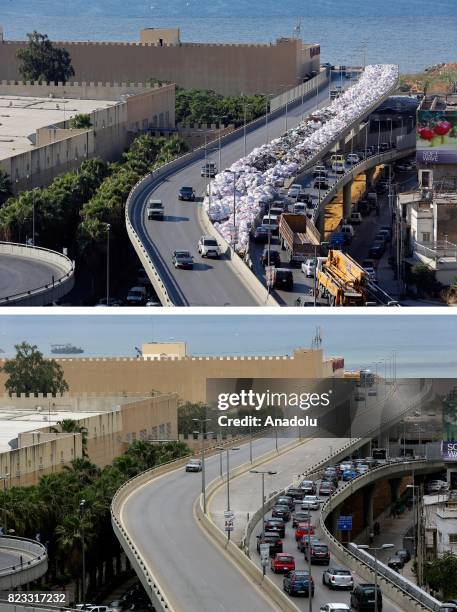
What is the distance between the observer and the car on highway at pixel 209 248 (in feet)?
69.2

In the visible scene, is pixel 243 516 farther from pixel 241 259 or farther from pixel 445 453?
pixel 445 453

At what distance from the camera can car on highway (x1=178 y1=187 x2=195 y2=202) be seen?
26109 millimetres

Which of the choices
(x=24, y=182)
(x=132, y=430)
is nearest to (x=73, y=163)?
(x=24, y=182)

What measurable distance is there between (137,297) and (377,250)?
6681 millimetres

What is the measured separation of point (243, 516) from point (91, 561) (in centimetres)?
220

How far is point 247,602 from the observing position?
13.6 metres

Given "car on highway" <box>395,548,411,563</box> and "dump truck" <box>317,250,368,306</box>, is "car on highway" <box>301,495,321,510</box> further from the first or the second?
"dump truck" <box>317,250,368,306</box>

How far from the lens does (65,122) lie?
34.1 meters

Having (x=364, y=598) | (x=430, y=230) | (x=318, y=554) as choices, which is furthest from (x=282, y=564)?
(x=430, y=230)

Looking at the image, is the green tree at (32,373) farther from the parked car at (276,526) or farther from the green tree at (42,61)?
the green tree at (42,61)

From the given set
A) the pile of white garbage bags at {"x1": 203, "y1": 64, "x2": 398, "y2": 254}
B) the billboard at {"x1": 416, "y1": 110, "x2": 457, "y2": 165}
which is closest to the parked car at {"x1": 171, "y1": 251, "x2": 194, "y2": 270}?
the pile of white garbage bags at {"x1": 203, "y1": 64, "x2": 398, "y2": 254}

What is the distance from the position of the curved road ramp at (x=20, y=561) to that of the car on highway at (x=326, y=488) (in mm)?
5866

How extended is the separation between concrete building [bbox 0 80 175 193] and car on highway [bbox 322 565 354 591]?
43.6 feet

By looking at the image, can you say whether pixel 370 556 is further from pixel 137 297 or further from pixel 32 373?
pixel 32 373
